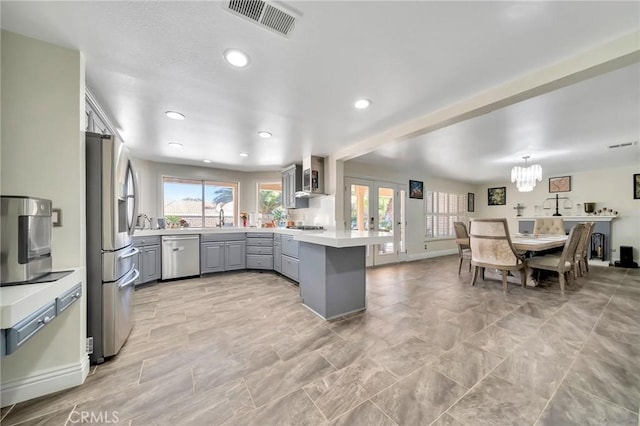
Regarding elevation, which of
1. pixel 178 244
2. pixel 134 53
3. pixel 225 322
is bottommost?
pixel 225 322

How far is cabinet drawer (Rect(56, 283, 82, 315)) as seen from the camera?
4.42 ft

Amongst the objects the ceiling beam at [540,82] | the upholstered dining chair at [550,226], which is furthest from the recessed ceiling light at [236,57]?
the upholstered dining chair at [550,226]

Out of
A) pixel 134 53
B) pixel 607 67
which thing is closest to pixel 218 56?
pixel 134 53

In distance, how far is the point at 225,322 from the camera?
8.21 ft

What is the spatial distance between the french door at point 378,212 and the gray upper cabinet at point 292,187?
3.37 feet

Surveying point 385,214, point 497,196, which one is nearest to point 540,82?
point 385,214

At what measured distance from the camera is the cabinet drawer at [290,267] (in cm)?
394

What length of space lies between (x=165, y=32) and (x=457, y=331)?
3418 millimetres

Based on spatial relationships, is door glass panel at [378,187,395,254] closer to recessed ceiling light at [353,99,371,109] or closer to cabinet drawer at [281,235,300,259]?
cabinet drawer at [281,235,300,259]

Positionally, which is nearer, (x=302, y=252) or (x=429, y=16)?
(x=429, y=16)

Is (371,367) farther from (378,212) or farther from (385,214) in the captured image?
(385,214)

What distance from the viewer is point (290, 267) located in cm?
410

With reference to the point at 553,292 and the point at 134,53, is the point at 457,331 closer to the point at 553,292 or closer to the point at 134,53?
the point at 553,292

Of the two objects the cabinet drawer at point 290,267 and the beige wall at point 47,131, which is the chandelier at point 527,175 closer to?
the cabinet drawer at point 290,267
